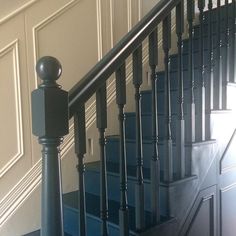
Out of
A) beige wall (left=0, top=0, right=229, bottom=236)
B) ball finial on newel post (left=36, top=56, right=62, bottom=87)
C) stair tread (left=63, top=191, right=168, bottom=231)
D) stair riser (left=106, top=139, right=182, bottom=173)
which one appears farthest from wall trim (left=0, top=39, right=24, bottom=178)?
ball finial on newel post (left=36, top=56, right=62, bottom=87)

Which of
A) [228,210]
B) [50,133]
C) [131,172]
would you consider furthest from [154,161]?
[228,210]

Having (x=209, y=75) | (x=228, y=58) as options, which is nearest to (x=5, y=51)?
(x=209, y=75)

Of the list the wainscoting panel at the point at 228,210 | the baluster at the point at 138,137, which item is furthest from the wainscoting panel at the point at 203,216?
the baluster at the point at 138,137

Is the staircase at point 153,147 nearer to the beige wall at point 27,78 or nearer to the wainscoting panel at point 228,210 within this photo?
the wainscoting panel at point 228,210

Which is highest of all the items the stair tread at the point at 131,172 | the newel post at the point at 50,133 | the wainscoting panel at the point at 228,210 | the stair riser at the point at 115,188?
the newel post at the point at 50,133

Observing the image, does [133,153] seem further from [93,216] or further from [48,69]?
[48,69]

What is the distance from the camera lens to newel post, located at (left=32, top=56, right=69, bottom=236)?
988 millimetres

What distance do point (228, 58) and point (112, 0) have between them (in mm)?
1115

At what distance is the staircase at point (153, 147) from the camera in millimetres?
1014

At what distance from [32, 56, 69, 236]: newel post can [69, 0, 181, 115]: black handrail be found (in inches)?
3.7

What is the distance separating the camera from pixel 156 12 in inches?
57.1

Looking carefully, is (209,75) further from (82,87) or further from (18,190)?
(18,190)

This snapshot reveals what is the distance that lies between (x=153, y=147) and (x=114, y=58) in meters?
0.50

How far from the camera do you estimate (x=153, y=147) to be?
59.0 inches
